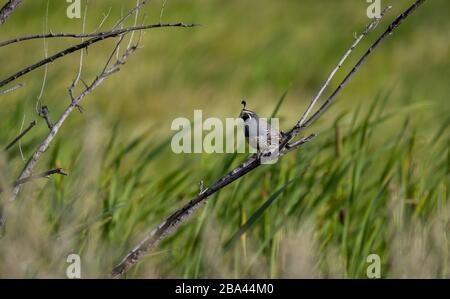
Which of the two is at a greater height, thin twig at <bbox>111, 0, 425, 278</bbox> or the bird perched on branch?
the bird perched on branch

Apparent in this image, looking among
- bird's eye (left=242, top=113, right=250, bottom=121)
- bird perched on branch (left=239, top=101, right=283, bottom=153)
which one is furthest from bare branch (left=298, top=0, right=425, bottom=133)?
bird's eye (left=242, top=113, right=250, bottom=121)

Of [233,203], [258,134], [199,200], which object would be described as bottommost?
[199,200]

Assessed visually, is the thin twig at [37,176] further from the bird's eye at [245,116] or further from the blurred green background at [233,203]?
the bird's eye at [245,116]

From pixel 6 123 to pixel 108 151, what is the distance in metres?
0.68

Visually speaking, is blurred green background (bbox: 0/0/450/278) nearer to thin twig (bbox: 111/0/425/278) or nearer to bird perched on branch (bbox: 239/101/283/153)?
thin twig (bbox: 111/0/425/278)

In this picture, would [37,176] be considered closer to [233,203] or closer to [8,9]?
[8,9]

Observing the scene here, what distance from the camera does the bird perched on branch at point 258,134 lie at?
1.93 meters

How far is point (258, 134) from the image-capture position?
1971mm

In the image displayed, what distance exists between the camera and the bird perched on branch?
6.34ft

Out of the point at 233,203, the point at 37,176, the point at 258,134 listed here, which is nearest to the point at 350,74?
the point at 258,134

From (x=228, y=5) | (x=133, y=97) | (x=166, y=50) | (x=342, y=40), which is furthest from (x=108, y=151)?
(x=228, y=5)

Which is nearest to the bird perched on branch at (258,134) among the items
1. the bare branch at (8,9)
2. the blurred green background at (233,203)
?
the blurred green background at (233,203)

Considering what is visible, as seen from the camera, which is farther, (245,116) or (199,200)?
(245,116)

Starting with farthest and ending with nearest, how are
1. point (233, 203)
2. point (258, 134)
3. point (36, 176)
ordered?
point (233, 203)
point (258, 134)
point (36, 176)
